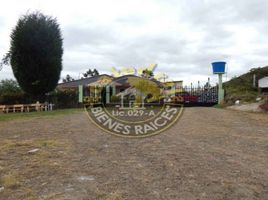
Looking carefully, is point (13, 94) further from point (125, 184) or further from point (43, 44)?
point (125, 184)

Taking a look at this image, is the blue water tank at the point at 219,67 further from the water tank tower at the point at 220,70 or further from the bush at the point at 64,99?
the bush at the point at 64,99

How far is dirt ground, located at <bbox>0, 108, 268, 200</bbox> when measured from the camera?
3002mm

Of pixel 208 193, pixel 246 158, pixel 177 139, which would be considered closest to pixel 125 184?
pixel 208 193

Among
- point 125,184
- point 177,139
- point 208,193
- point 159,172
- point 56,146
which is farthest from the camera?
point 177,139

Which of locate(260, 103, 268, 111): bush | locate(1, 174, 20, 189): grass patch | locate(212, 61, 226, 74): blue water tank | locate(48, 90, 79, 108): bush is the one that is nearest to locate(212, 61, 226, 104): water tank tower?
locate(212, 61, 226, 74): blue water tank

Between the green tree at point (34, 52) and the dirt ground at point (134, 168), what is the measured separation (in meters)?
12.2

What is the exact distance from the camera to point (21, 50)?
17.4 meters

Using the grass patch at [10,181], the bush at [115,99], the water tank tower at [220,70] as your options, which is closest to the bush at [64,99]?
the bush at [115,99]

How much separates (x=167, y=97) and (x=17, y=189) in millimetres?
16290

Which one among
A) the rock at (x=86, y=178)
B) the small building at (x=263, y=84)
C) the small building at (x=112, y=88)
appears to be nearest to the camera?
the rock at (x=86, y=178)

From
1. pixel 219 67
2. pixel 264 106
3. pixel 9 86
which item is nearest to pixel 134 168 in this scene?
pixel 264 106

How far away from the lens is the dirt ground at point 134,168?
300 cm

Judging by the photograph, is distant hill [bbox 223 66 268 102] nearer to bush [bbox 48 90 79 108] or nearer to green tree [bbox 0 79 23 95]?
bush [bbox 48 90 79 108]

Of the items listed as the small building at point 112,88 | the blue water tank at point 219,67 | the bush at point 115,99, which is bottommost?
the bush at point 115,99
